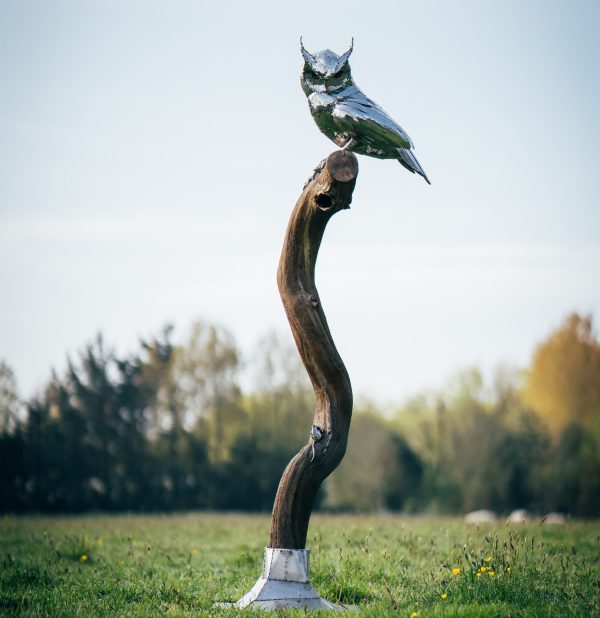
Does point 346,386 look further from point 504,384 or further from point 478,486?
point 504,384

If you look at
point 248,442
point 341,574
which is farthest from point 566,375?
point 341,574

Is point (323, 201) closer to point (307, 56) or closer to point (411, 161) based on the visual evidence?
point (411, 161)

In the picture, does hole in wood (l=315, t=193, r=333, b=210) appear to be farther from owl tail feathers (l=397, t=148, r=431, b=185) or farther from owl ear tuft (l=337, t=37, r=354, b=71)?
owl ear tuft (l=337, t=37, r=354, b=71)

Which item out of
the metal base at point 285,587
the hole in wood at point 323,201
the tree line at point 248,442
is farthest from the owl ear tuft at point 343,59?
the tree line at point 248,442

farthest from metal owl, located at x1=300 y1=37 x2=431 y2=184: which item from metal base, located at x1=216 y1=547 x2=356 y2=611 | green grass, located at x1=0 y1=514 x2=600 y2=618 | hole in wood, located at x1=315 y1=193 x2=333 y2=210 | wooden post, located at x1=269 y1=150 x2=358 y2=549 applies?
green grass, located at x1=0 y1=514 x2=600 y2=618

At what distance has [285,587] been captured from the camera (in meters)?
6.92

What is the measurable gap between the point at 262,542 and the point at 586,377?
877 inches

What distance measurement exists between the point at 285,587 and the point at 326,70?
188 inches

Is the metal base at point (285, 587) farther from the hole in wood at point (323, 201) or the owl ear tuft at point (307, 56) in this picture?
the owl ear tuft at point (307, 56)

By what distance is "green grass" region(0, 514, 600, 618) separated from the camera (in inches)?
269

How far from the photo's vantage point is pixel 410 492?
109 ft

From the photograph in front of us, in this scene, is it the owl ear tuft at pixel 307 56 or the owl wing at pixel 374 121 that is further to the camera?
the owl ear tuft at pixel 307 56

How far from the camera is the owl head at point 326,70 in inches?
298

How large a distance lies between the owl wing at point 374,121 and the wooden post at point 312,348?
0.39 meters
